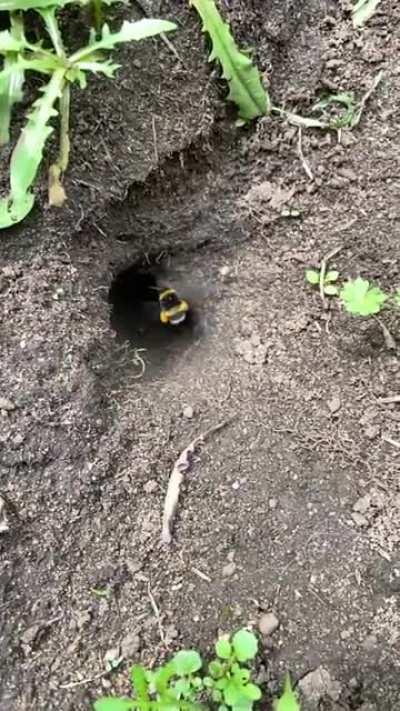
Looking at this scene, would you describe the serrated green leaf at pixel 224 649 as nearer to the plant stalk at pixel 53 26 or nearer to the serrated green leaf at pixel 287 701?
the serrated green leaf at pixel 287 701

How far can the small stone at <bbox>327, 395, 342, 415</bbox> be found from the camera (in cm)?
204

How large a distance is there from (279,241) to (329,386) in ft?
1.69

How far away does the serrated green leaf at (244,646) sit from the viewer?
1681mm

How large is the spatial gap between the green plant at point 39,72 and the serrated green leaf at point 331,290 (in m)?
0.81

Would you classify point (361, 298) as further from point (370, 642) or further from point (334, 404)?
point (370, 642)

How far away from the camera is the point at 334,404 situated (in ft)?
6.71

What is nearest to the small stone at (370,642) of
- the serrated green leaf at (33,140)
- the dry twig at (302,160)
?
the dry twig at (302,160)

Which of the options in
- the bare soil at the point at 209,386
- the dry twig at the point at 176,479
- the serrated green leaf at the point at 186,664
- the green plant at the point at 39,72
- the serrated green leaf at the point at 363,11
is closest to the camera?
the serrated green leaf at the point at 186,664

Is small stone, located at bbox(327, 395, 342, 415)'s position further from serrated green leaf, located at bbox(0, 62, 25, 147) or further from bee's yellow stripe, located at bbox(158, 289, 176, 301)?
serrated green leaf, located at bbox(0, 62, 25, 147)

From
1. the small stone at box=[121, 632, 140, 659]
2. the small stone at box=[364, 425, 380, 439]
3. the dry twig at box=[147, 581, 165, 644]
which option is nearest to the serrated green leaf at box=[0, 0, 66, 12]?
the small stone at box=[364, 425, 380, 439]

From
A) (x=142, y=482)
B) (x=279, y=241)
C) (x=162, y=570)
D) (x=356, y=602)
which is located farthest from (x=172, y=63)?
(x=356, y=602)

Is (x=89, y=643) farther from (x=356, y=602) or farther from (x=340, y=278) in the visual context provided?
(x=340, y=278)

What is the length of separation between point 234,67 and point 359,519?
1390 mm

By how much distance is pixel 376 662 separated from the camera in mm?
1732
